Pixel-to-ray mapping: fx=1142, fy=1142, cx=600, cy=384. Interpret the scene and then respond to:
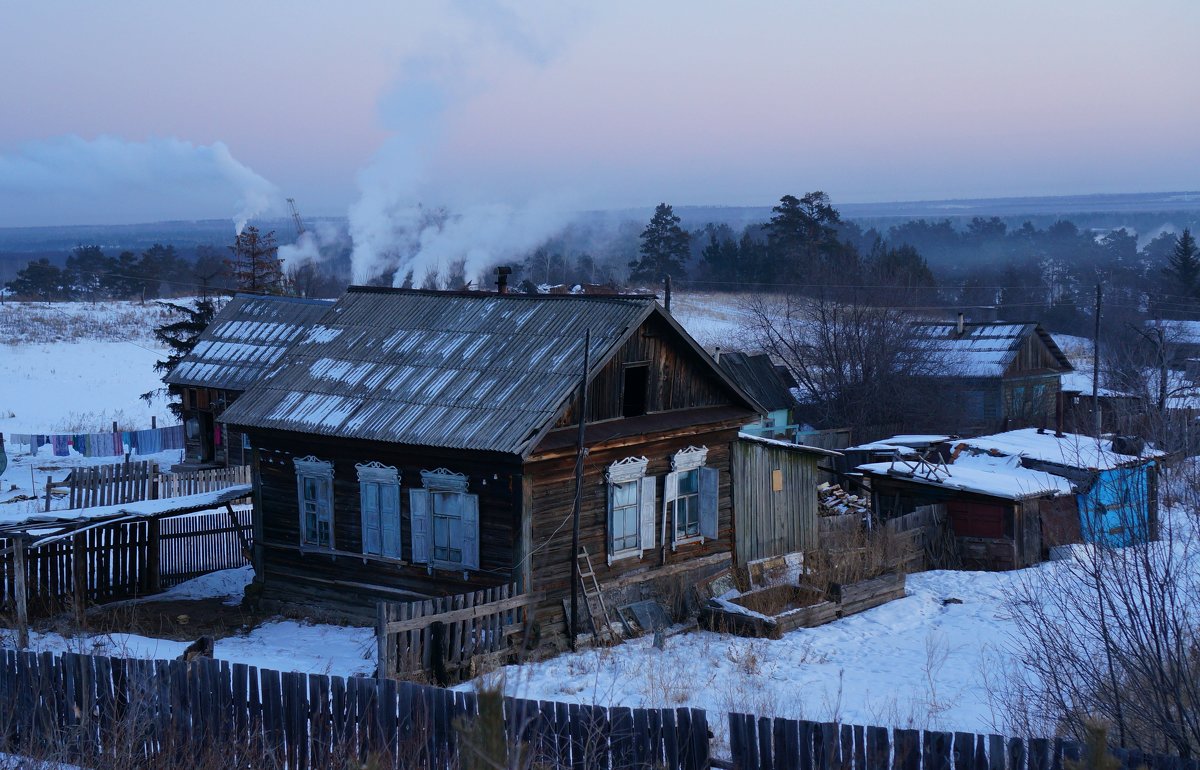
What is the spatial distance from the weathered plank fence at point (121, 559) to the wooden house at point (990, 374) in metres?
25.1

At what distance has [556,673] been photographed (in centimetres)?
1483

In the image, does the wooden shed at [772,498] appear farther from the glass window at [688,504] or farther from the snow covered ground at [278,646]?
the snow covered ground at [278,646]

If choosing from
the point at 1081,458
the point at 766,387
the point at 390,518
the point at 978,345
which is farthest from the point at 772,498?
the point at 978,345

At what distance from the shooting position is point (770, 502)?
20250 mm

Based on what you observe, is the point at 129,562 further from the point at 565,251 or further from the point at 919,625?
the point at 565,251

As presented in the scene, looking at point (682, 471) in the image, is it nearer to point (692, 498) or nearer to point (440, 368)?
point (692, 498)

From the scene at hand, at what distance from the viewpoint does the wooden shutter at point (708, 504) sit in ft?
61.6

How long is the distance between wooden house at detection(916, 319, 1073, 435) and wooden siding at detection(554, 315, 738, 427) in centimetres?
2200

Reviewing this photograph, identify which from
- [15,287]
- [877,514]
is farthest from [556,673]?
[15,287]

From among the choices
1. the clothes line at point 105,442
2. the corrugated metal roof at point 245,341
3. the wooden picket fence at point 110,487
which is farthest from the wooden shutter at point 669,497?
the clothes line at point 105,442

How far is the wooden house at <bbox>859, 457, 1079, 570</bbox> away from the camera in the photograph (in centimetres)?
2269

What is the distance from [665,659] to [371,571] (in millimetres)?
4890

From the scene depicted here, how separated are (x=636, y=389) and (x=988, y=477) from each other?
9971 mm

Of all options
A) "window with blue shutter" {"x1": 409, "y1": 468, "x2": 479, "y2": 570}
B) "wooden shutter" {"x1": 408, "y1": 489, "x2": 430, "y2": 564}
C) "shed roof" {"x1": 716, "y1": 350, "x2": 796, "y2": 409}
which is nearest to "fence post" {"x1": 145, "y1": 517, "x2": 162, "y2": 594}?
"wooden shutter" {"x1": 408, "y1": 489, "x2": 430, "y2": 564}
